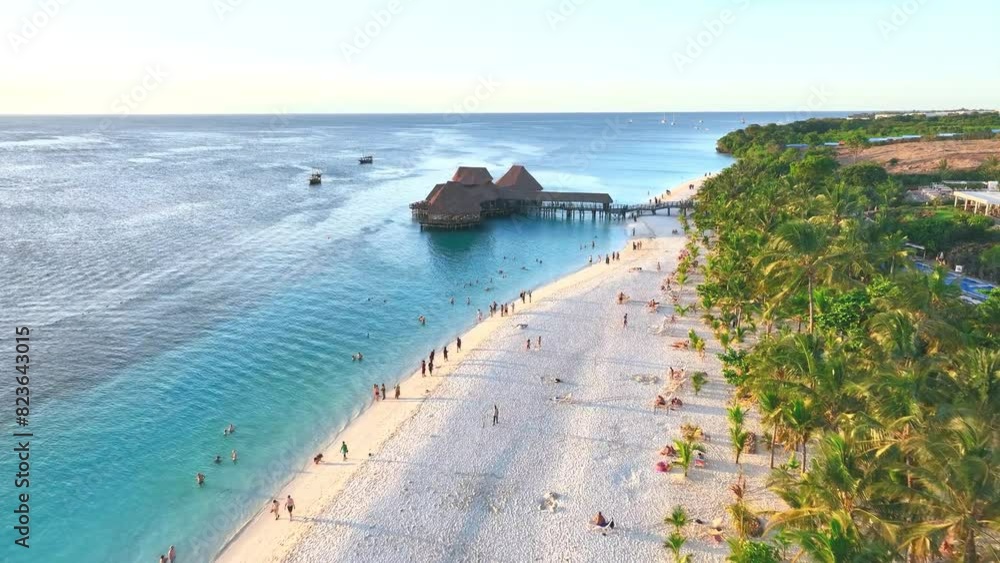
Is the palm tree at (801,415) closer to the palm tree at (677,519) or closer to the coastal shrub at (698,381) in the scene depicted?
the palm tree at (677,519)

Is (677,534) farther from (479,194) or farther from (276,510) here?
(479,194)

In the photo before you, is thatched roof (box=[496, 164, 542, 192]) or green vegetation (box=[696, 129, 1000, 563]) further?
thatched roof (box=[496, 164, 542, 192])

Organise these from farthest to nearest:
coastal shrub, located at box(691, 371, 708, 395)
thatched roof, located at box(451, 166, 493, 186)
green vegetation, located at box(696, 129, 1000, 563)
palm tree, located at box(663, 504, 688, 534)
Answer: thatched roof, located at box(451, 166, 493, 186) < coastal shrub, located at box(691, 371, 708, 395) < palm tree, located at box(663, 504, 688, 534) < green vegetation, located at box(696, 129, 1000, 563)

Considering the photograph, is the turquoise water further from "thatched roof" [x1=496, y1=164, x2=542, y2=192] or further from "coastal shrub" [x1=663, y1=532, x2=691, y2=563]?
"coastal shrub" [x1=663, y1=532, x2=691, y2=563]

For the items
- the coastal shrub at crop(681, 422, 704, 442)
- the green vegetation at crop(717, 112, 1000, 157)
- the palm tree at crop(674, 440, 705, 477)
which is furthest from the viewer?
the green vegetation at crop(717, 112, 1000, 157)

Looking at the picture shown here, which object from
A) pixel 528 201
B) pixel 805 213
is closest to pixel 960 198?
pixel 805 213

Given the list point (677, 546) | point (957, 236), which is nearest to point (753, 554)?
point (677, 546)

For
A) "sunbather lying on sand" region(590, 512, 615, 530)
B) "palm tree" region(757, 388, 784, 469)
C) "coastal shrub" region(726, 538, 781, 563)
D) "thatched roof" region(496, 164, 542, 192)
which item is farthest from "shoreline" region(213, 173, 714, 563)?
"thatched roof" region(496, 164, 542, 192)

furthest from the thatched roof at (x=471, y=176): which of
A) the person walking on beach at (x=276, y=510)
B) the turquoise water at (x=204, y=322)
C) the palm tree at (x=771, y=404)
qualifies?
the palm tree at (x=771, y=404)
